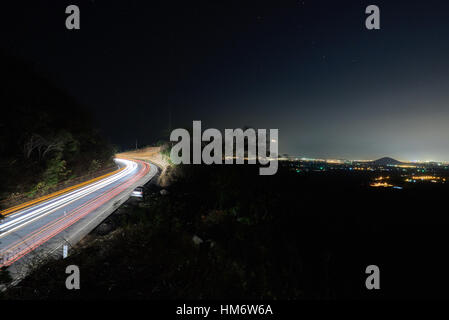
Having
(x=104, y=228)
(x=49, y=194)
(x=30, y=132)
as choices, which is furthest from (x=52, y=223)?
(x=30, y=132)

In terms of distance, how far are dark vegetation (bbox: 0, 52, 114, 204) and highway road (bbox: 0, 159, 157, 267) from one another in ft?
6.97

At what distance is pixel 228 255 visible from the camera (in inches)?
249

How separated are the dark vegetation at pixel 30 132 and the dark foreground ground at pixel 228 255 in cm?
962

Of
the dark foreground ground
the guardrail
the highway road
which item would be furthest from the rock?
the guardrail

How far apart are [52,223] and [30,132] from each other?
841 centimetres

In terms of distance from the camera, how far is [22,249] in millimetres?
7668

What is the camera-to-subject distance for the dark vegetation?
12.4m

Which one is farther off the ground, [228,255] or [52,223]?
[228,255]

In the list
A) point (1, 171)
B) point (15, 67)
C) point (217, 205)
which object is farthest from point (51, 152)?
point (217, 205)

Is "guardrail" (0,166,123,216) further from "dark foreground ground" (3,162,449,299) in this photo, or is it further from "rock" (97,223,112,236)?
"dark foreground ground" (3,162,449,299)

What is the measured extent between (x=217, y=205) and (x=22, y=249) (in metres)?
8.80

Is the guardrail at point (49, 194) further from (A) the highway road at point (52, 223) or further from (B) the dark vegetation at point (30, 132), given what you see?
(A) the highway road at point (52, 223)

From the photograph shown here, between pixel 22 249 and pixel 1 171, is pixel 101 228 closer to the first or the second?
pixel 22 249

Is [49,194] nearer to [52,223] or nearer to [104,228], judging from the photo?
[52,223]
